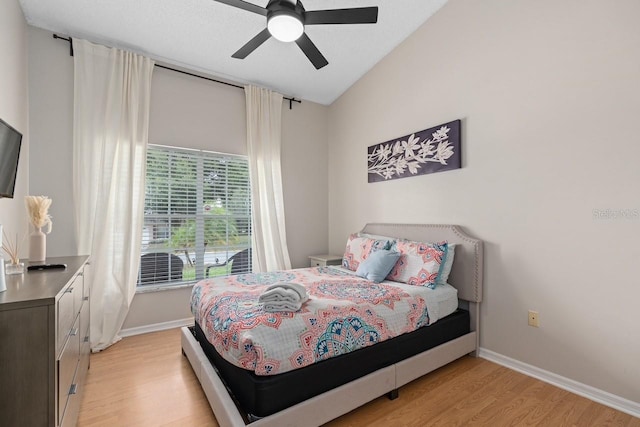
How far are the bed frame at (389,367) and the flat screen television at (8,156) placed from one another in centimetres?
163

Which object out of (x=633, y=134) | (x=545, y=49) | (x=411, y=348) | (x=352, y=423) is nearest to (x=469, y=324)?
(x=411, y=348)

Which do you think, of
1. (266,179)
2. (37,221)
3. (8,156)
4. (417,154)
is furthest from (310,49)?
(37,221)

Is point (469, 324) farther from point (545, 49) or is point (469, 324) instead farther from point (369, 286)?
point (545, 49)

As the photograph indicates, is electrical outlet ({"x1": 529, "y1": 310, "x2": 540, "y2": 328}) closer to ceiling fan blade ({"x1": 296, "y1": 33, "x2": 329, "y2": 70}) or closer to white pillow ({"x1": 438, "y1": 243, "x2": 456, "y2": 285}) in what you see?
white pillow ({"x1": 438, "y1": 243, "x2": 456, "y2": 285})

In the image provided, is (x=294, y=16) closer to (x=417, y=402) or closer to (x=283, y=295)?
(x=283, y=295)

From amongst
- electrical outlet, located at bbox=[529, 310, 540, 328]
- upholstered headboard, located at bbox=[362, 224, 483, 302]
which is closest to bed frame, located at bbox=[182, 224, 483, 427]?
upholstered headboard, located at bbox=[362, 224, 483, 302]

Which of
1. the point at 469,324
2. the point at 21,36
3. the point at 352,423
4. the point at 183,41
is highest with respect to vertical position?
the point at 183,41

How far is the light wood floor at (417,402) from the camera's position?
1.85 m

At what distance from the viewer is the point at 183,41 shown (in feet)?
10.3

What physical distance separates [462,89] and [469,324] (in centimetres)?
221

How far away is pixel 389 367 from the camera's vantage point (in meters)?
2.03

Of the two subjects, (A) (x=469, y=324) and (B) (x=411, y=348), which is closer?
(B) (x=411, y=348)

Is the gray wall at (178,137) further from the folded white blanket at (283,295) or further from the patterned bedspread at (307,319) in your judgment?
the folded white blanket at (283,295)

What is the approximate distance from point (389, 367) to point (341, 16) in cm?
249
